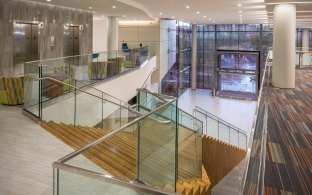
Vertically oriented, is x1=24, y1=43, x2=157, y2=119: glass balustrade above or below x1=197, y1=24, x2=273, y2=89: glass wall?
below

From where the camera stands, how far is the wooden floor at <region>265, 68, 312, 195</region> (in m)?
3.81

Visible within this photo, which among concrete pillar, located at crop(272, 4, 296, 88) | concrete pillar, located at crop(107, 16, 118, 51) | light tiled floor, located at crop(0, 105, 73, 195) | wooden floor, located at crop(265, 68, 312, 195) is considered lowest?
light tiled floor, located at crop(0, 105, 73, 195)

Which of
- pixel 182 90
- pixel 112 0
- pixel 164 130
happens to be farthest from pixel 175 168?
pixel 182 90

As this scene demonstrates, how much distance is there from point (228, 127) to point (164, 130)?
436 inches

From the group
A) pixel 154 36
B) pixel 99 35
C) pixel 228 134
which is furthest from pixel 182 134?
pixel 99 35

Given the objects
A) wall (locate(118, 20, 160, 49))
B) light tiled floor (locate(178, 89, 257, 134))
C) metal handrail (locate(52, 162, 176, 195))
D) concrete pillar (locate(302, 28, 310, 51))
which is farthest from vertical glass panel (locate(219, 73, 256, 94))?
metal handrail (locate(52, 162, 176, 195))

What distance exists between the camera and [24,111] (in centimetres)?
846

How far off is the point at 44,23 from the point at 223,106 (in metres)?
14.7

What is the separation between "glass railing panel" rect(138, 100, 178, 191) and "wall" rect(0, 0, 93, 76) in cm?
947

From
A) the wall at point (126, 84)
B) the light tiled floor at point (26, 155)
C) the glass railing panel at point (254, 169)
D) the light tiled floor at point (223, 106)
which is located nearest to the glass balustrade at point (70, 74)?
the wall at point (126, 84)

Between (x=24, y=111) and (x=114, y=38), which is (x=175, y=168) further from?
(x=114, y=38)

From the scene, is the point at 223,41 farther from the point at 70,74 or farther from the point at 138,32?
the point at 70,74

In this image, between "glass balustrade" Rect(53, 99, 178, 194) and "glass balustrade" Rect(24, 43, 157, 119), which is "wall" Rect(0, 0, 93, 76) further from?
"glass balustrade" Rect(53, 99, 178, 194)

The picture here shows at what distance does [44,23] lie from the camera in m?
14.8
